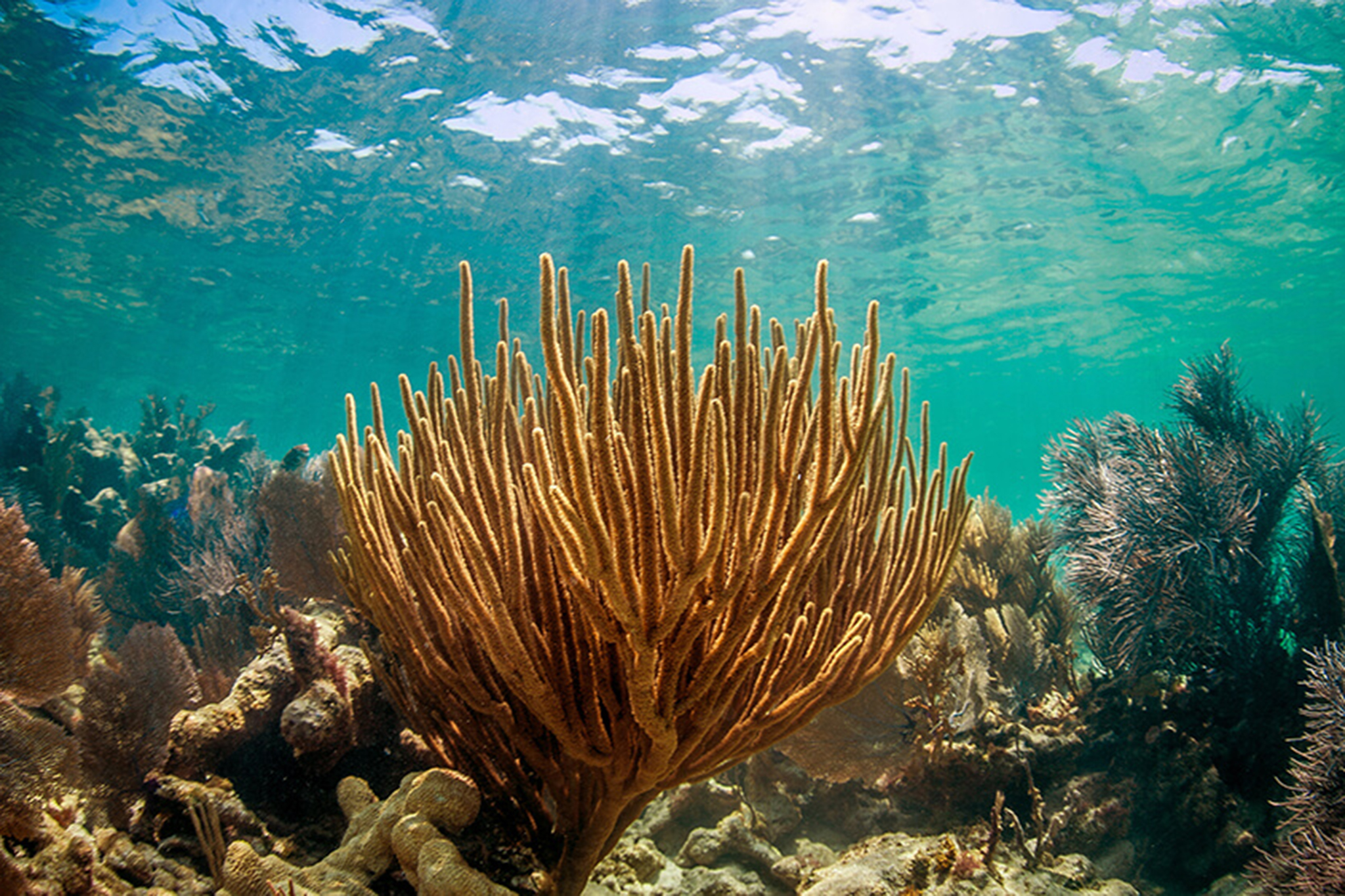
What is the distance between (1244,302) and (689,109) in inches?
1096

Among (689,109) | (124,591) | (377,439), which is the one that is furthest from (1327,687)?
(689,109)

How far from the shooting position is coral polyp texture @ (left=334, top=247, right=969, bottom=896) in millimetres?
1505

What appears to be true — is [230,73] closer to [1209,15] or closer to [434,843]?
[434,843]

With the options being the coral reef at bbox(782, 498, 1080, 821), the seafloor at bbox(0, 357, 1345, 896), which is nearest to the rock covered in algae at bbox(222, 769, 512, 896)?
the seafloor at bbox(0, 357, 1345, 896)

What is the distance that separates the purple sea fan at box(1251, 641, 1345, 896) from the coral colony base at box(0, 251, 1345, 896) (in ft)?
0.08

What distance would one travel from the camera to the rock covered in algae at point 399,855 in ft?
6.24

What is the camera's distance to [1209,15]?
42.6 ft

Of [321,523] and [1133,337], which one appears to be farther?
[1133,337]

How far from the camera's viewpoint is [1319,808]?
A: 3.53 m

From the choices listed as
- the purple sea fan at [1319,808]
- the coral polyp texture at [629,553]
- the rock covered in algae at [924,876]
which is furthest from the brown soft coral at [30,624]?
the purple sea fan at [1319,808]

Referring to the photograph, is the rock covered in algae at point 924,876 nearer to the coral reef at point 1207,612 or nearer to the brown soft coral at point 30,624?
the coral reef at point 1207,612

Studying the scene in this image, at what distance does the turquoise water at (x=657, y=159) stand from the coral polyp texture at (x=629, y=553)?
8301mm

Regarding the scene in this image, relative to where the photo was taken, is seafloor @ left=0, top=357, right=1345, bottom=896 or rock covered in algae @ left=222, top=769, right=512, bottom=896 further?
seafloor @ left=0, top=357, right=1345, bottom=896

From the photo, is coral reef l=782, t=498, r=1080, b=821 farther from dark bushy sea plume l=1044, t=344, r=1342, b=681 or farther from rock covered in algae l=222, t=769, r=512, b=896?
rock covered in algae l=222, t=769, r=512, b=896
